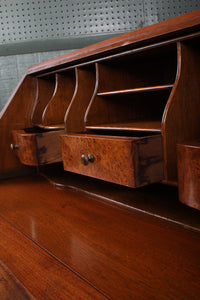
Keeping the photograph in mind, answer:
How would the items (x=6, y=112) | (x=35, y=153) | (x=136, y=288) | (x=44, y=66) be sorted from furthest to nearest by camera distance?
1. (x=6, y=112)
2. (x=44, y=66)
3. (x=35, y=153)
4. (x=136, y=288)

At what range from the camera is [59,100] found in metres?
2.24


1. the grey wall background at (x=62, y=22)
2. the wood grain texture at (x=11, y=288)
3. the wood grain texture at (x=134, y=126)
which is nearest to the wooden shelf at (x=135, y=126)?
the wood grain texture at (x=134, y=126)

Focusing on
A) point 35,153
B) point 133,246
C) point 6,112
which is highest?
point 6,112

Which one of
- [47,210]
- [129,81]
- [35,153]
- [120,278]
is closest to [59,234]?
[47,210]

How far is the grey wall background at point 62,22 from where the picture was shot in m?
2.99

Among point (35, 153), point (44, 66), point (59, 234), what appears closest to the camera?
point (59, 234)

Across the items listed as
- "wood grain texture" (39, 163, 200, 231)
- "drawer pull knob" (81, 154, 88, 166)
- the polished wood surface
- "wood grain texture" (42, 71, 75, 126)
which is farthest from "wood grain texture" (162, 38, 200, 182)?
"wood grain texture" (42, 71, 75, 126)

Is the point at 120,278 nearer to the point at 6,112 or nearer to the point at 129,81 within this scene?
the point at 129,81

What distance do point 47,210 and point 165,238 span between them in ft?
2.09

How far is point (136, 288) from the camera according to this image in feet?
2.69

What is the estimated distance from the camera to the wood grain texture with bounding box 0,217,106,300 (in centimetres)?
83

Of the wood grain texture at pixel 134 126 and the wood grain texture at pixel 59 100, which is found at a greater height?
the wood grain texture at pixel 59 100

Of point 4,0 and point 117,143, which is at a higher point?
point 4,0

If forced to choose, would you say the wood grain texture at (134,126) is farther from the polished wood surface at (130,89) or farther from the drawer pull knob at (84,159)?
the drawer pull knob at (84,159)
